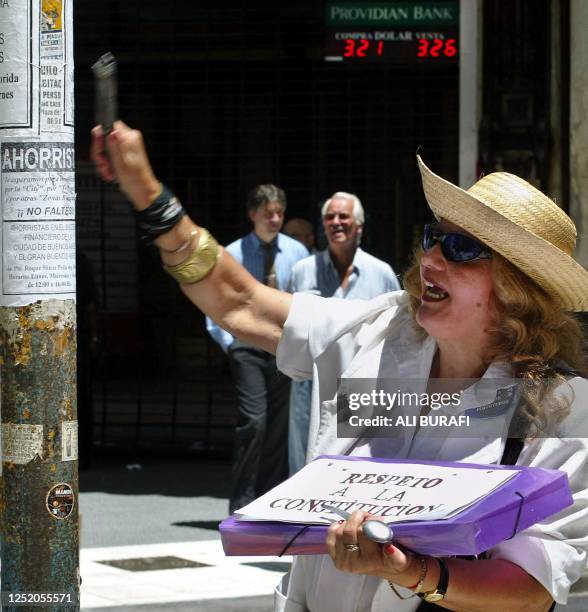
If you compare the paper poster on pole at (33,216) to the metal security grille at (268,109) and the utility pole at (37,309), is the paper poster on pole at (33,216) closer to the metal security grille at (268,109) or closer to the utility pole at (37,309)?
the utility pole at (37,309)

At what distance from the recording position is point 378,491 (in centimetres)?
271

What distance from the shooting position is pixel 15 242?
4.27 m

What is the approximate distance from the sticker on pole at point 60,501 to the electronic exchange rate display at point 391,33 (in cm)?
723

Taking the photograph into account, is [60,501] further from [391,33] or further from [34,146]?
[391,33]

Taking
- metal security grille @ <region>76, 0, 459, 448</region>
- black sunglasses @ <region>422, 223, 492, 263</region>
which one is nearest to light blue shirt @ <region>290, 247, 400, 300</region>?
metal security grille @ <region>76, 0, 459, 448</region>

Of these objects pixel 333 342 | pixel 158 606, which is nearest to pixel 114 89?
pixel 333 342

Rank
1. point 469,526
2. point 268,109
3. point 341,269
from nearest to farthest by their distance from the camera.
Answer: point 469,526 < point 341,269 < point 268,109

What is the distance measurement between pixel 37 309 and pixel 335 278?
4787mm

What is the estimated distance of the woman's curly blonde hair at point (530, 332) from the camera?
9.67 ft

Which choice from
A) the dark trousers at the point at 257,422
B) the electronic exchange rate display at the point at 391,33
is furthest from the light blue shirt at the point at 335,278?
the electronic exchange rate display at the point at 391,33

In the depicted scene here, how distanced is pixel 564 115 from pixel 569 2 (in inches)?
30.8

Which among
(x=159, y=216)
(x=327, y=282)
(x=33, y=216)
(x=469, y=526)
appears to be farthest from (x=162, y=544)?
(x=469, y=526)

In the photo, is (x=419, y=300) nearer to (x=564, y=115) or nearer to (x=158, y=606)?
(x=158, y=606)

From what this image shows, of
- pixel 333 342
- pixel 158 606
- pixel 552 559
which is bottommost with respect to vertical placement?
pixel 158 606
